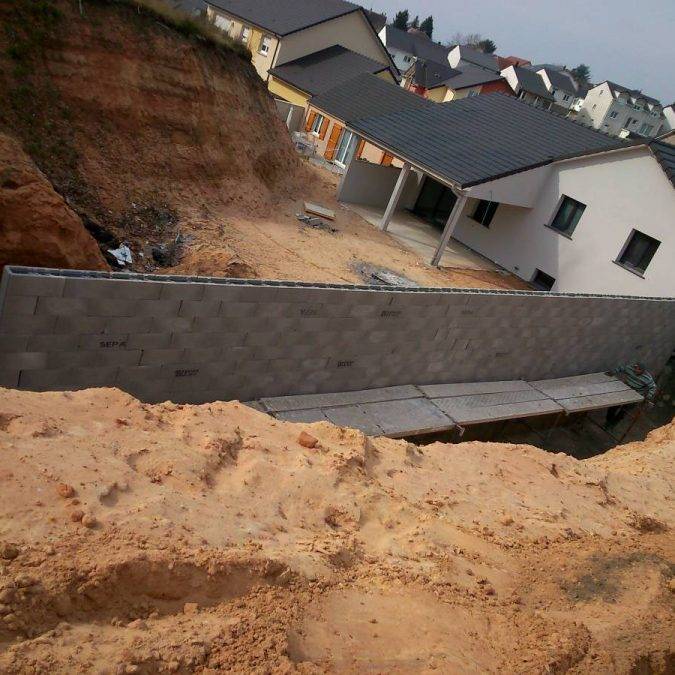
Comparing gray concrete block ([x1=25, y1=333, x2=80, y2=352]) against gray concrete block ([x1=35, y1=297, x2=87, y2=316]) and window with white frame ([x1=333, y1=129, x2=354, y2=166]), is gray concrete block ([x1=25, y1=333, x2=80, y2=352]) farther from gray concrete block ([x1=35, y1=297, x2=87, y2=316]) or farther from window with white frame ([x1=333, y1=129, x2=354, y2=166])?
window with white frame ([x1=333, y1=129, x2=354, y2=166])

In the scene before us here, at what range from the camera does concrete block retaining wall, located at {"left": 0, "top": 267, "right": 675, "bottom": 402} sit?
5.94 m

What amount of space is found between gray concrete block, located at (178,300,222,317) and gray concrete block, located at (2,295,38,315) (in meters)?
1.47

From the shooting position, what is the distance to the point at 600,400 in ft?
40.6

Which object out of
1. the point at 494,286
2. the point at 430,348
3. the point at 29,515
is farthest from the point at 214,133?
the point at 29,515

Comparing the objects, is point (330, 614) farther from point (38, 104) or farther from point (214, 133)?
point (214, 133)

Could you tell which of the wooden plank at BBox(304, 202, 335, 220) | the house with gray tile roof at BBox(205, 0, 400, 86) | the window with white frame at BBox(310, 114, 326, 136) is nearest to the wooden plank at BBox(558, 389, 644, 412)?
the wooden plank at BBox(304, 202, 335, 220)

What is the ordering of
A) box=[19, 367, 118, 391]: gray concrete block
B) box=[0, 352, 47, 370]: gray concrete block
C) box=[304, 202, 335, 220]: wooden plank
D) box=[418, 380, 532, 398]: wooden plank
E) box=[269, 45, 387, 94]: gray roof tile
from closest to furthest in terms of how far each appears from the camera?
box=[0, 352, 47, 370]: gray concrete block
box=[19, 367, 118, 391]: gray concrete block
box=[418, 380, 532, 398]: wooden plank
box=[304, 202, 335, 220]: wooden plank
box=[269, 45, 387, 94]: gray roof tile

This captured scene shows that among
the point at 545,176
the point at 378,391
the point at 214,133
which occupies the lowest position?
the point at 378,391

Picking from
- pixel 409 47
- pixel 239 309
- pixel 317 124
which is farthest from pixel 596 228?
pixel 409 47

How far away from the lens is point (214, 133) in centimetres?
1672

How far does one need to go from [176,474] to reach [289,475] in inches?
41.1

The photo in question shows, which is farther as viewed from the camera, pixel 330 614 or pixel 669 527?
pixel 669 527

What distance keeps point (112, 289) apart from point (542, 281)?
1646cm

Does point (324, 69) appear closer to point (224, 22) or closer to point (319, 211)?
point (224, 22)
